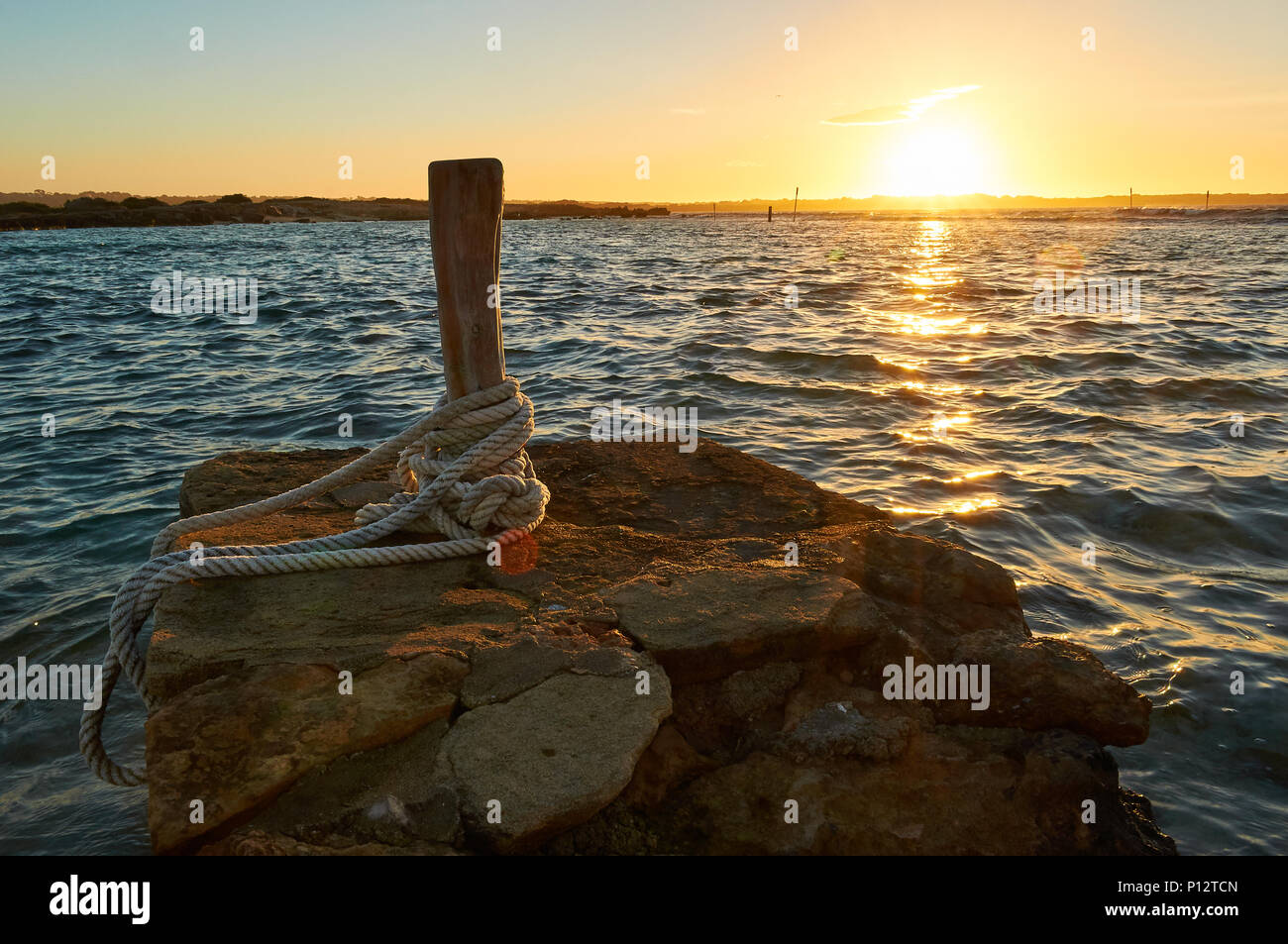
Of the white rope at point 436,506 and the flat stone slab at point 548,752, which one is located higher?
the white rope at point 436,506

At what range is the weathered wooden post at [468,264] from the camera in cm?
357

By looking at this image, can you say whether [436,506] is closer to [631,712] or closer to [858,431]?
[631,712]

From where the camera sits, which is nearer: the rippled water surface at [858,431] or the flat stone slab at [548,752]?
the flat stone slab at [548,752]

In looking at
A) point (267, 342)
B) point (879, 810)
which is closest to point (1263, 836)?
point (879, 810)

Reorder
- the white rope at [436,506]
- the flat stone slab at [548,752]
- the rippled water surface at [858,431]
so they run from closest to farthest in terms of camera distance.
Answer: the flat stone slab at [548,752] → the white rope at [436,506] → the rippled water surface at [858,431]

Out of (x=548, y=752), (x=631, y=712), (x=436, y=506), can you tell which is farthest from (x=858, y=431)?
(x=548, y=752)

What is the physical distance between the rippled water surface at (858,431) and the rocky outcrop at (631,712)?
1.06m

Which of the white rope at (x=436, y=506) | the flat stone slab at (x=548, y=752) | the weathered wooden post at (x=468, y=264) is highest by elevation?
the weathered wooden post at (x=468, y=264)

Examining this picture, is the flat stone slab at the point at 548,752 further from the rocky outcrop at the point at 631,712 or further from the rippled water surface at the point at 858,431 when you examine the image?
the rippled water surface at the point at 858,431

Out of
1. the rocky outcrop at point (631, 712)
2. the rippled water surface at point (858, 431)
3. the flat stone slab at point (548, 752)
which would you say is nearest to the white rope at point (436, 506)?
the rocky outcrop at point (631, 712)

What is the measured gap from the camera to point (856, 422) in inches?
360

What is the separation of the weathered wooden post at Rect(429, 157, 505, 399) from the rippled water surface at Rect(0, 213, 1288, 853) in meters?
2.52

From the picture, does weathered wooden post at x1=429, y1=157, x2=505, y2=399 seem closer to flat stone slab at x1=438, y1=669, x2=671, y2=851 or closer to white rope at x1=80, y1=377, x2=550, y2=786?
white rope at x1=80, y1=377, x2=550, y2=786

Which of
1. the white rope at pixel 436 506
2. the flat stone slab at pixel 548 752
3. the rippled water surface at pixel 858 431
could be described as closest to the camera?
the flat stone slab at pixel 548 752
